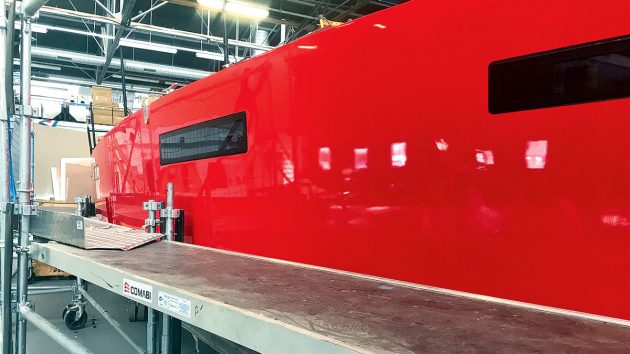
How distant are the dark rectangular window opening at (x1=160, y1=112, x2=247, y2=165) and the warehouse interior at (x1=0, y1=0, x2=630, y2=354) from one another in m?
0.01

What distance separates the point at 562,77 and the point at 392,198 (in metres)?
0.58

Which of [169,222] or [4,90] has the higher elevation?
[4,90]

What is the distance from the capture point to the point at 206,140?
2156mm

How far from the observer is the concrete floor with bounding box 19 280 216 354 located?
2.91 meters

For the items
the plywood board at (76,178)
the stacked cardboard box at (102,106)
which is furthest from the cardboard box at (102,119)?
the plywood board at (76,178)

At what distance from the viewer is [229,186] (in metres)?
1.98

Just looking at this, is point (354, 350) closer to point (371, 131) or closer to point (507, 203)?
point (507, 203)

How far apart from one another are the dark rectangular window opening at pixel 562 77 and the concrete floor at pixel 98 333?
2307 millimetres

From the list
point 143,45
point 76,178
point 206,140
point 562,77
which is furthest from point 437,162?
point 143,45

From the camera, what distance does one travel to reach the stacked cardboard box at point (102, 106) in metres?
6.60

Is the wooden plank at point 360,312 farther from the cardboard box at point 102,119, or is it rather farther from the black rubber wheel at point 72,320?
the cardboard box at point 102,119

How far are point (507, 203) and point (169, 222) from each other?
1.66 metres

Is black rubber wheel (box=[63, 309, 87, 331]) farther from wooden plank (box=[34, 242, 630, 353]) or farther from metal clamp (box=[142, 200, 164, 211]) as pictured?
wooden plank (box=[34, 242, 630, 353])

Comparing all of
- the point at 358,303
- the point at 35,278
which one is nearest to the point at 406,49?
the point at 358,303
